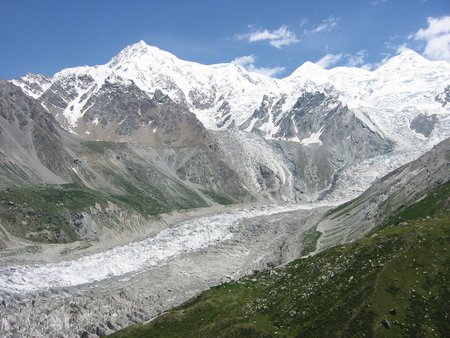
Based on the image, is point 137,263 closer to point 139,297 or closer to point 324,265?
point 139,297

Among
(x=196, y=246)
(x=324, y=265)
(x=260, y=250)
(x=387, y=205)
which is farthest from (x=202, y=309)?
(x=196, y=246)

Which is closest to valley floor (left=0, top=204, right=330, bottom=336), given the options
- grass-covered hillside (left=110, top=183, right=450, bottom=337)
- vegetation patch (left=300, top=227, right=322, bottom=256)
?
vegetation patch (left=300, top=227, right=322, bottom=256)

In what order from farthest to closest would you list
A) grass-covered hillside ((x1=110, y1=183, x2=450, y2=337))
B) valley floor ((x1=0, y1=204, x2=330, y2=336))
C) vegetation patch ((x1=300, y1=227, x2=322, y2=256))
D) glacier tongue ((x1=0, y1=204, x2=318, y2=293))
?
1. vegetation patch ((x1=300, y1=227, x2=322, y2=256))
2. glacier tongue ((x1=0, y1=204, x2=318, y2=293))
3. valley floor ((x1=0, y1=204, x2=330, y2=336))
4. grass-covered hillside ((x1=110, y1=183, x2=450, y2=337))

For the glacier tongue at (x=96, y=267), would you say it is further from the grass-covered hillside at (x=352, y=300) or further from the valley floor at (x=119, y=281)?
the grass-covered hillside at (x=352, y=300)

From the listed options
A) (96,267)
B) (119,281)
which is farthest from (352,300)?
(96,267)

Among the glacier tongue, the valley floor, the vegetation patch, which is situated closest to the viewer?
the valley floor

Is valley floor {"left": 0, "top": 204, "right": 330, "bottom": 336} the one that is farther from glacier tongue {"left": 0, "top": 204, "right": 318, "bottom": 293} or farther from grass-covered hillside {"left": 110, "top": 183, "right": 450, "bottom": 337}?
grass-covered hillside {"left": 110, "top": 183, "right": 450, "bottom": 337}

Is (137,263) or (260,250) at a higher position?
(137,263)
